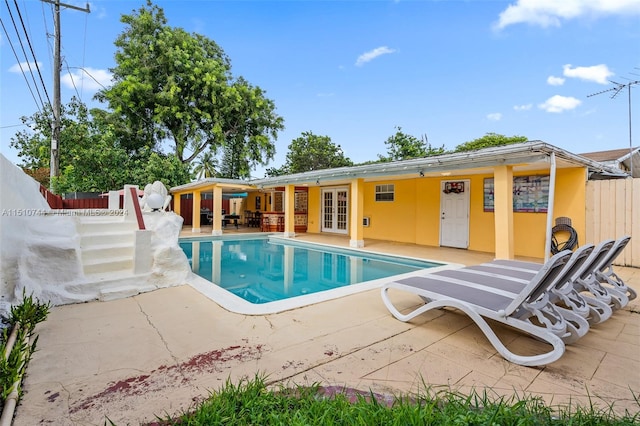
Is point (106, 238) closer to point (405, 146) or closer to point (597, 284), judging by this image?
point (597, 284)

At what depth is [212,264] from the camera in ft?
27.2

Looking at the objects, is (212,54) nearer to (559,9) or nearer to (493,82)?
(493,82)

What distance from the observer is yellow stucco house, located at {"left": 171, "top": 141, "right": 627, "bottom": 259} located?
6.79 metres

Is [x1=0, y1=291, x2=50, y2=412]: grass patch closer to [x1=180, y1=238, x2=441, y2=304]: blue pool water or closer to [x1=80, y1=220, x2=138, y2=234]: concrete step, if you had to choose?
[x1=80, y1=220, x2=138, y2=234]: concrete step

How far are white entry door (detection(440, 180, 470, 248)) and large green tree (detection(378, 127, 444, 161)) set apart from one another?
19.0 meters

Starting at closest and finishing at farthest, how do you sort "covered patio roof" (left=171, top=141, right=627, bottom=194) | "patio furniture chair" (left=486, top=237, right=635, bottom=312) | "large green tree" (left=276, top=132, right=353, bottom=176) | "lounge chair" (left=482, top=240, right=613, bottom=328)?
"lounge chair" (left=482, top=240, right=613, bottom=328), "patio furniture chair" (left=486, top=237, right=635, bottom=312), "covered patio roof" (left=171, top=141, right=627, bottom=194), "large green tree" (left=276, top=132, right=353, bottom=176)

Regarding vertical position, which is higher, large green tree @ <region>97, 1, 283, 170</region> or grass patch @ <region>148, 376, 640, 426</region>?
large green tree @ <region>97, 1, 283, 170</region>

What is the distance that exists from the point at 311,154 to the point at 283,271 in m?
24.3

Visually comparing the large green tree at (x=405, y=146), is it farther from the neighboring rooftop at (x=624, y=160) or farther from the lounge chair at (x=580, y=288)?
the lounge chair at (x=580, y=288)

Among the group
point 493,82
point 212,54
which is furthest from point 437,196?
point 212,54

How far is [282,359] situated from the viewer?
2.70 meters

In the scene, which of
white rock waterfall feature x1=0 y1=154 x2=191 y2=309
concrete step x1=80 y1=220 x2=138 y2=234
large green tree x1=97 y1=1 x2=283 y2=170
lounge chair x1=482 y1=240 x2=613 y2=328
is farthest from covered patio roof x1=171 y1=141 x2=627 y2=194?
large green tree x1=97 y1=1 x2=283 y2=170

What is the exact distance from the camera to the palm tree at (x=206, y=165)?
23281mm

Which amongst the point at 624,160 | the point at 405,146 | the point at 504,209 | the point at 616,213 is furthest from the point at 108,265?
the point at 405,146
